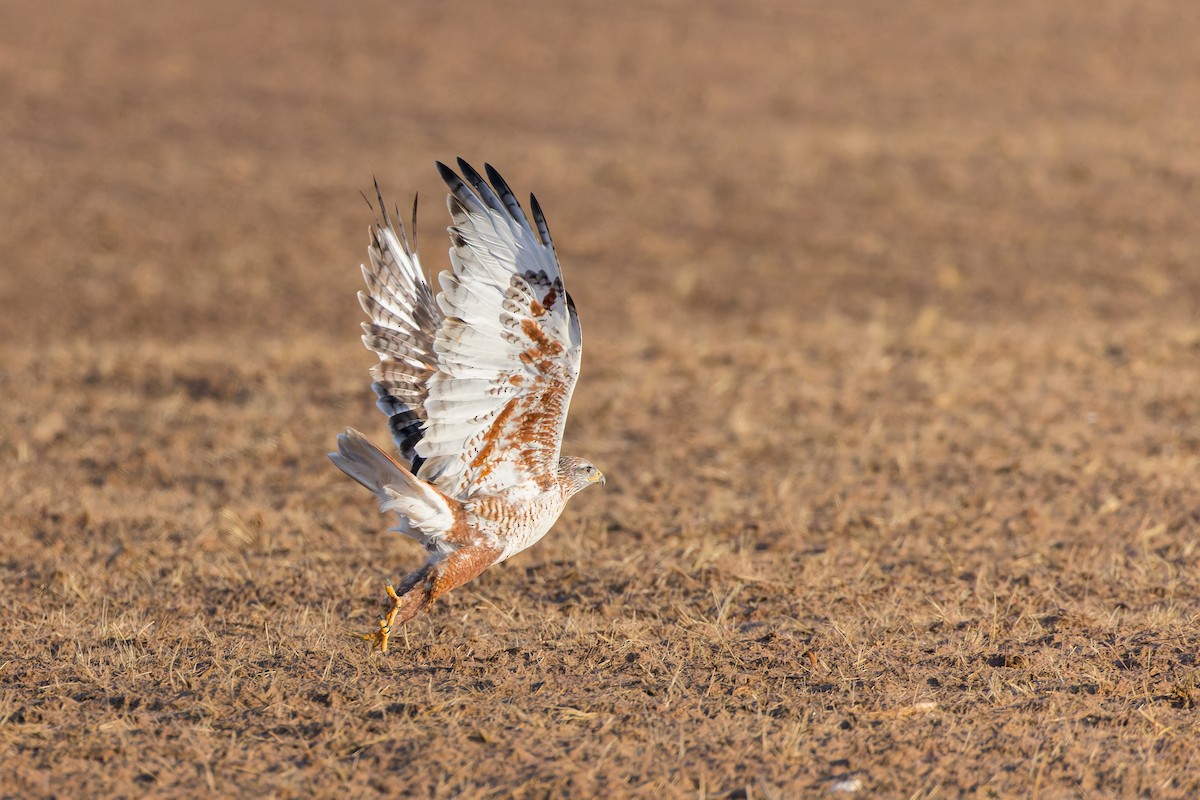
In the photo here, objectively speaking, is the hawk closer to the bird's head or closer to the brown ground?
the bird's head

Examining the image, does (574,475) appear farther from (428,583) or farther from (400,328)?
(400,328)

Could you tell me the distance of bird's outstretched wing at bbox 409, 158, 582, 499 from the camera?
555cm

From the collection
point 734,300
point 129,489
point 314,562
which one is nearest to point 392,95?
point 734,300

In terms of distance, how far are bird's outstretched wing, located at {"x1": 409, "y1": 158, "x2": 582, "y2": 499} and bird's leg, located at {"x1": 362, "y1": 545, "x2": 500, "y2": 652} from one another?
1.15 ft

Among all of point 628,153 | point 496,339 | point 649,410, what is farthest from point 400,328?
point 628,153

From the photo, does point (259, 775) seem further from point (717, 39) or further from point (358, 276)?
point (717, 39)

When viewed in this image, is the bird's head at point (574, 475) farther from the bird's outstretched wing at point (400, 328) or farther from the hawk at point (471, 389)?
the bird's outstretched wing at point (400, 328)

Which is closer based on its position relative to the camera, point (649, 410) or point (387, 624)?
point (387, 624)

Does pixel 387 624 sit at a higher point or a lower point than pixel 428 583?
lower

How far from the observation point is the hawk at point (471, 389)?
557 centimetres

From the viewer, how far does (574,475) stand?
625cm

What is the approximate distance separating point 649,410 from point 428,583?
5.07m

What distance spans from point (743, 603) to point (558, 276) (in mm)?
2060

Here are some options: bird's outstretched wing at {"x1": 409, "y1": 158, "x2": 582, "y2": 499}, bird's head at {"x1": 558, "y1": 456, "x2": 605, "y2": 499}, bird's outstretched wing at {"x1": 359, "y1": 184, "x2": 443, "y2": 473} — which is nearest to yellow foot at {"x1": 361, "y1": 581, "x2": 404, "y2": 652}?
bird's outstretched wing at {"x1": 409, "y1": 158, "x2": 582, "y2": 499}
